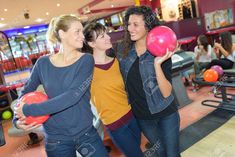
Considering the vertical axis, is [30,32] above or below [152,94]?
above

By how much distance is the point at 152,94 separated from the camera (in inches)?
60.1

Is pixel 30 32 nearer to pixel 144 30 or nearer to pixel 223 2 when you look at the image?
pixel 223 2

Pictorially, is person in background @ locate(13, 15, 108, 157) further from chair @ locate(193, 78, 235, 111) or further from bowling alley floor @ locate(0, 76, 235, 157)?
chair @ locate(193, 78, 235, 111)

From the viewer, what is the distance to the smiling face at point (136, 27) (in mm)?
1580

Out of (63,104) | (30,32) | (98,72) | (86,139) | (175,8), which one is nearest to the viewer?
(63,104)

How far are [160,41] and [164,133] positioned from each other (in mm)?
573

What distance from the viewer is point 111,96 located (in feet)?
5.50

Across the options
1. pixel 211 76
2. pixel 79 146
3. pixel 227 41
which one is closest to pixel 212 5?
pixel 227 41

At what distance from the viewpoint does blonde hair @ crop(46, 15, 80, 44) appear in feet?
4.63

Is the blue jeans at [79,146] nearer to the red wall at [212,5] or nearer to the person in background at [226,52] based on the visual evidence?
the person in background at [226,52]

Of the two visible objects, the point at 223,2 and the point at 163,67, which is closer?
the point at 163,67

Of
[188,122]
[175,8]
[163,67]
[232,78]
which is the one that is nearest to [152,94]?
[163,67]

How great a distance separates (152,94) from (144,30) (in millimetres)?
418

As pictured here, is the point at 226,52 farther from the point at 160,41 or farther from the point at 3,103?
the point at 3,103
